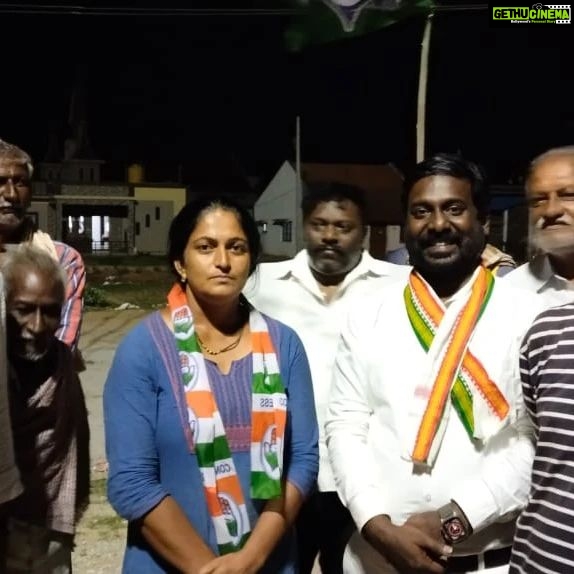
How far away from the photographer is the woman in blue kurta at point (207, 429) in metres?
2.24

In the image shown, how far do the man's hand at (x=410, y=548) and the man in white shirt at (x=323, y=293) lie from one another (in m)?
0.71

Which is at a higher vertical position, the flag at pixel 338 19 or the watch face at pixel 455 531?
the flag at pixel 338 19

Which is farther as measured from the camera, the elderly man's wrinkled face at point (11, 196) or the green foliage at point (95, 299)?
the green foliage at point (95, 299)

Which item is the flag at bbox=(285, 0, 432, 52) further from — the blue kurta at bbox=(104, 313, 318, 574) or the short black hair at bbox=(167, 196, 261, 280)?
the blue kurta at bbox=(104, 313, 318, 574)

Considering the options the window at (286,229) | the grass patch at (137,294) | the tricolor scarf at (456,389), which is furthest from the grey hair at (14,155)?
the window at (286,229)

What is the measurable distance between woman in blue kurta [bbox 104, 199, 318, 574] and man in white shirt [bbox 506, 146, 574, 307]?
3.34ft

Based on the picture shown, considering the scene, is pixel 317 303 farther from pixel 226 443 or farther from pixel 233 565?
pixel 233 565

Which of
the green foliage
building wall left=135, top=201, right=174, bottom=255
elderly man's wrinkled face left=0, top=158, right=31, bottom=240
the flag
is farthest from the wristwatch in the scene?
building wall left=135, top=201, right=174, bottom=255

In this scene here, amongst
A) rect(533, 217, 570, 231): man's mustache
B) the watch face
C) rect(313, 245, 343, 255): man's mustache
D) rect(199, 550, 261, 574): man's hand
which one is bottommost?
rect(199, 550, 261, 574): man's hand

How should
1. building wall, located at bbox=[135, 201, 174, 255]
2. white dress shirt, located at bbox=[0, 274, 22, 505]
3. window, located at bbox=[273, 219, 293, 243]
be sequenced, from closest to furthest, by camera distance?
white dress shirt, located at bbox=[0, 274, 22, 505] → window, located at bbox=[273, 219, 293, 243] → building wall, located at bbox=[135, 201, 174, 255]

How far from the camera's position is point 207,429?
88.8 inches

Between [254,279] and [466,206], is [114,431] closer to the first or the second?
[254,279]

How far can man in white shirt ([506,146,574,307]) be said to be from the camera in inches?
107

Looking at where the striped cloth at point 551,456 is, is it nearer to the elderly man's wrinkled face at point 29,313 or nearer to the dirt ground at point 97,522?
the elderly man's wrinkled face at point 29,313
